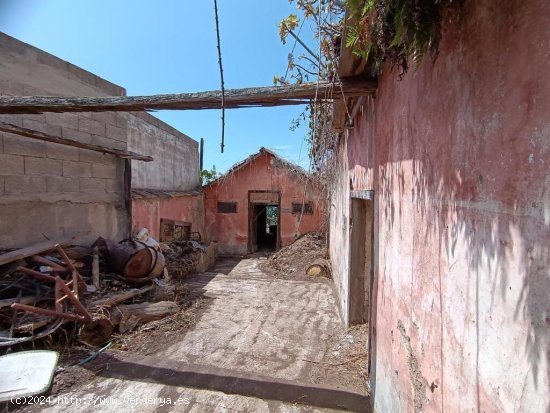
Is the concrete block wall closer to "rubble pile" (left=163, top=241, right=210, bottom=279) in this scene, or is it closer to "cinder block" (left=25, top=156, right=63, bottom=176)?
"rubble pile" (left=163, top=241, right=210, bottom=279)

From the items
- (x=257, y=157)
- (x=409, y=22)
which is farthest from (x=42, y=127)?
(x=257, y=157)

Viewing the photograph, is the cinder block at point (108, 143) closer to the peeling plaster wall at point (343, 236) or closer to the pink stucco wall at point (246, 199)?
the peeling plaster wall at point (343, 236)

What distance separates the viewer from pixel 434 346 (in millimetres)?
1551

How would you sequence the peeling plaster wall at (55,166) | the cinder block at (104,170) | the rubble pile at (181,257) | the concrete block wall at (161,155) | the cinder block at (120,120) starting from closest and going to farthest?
1. the peeling plaster wall at (55,166)
2. the cinder block at (104,170)
3. the cinder block at (120,120)
4. the rubble pile at (181,257)
5. the concrete block wall at (161,155)

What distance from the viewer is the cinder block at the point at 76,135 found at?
5.59 m

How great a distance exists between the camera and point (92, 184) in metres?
6.21

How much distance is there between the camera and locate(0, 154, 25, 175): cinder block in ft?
14.9

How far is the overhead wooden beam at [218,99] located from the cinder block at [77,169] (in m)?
2.25

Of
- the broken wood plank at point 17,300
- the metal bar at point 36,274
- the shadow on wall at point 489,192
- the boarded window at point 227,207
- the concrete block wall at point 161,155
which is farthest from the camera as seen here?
the boarded window at point 227,207

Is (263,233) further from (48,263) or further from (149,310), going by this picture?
(48,263)

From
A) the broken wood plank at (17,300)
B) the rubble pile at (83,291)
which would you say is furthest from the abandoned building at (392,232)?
the broken wood plank at (17,300)

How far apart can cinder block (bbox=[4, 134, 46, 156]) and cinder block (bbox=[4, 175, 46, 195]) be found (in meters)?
0.38

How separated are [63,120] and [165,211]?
16.7 ft

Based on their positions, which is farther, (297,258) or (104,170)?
(297,258)
